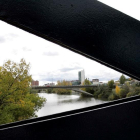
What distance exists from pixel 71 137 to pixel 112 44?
0.39 feet

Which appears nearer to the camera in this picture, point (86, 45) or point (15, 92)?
point (86, 45)

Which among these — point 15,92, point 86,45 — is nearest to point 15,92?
point 15,92

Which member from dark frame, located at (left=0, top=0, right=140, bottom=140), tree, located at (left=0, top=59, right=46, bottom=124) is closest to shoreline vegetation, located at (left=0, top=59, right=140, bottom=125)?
tree, located at (left=0, top=59, right=46, bottom=124)

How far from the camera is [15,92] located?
4.04 metres

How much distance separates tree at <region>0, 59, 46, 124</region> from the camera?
3936 mm

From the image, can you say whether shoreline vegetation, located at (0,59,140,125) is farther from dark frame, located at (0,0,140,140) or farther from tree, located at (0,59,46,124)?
dark frame, located at (0,0,140,140)

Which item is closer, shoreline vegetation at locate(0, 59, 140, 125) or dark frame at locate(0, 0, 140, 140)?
dark frame at locate(0, 0, 140, 140)

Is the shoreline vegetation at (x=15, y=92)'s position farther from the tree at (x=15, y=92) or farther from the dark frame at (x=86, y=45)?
the dark frame at (x=86, y=45)

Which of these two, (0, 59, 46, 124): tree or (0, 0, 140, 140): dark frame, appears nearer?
(0, 0, 140, 140): dark frame

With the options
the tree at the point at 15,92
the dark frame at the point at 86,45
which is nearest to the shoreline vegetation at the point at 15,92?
the tree at the point at 15,92

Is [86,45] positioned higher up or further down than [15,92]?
higher up

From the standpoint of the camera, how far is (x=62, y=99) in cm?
230

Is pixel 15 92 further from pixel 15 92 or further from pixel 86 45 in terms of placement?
pixel 86 45

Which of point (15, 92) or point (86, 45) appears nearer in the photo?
point (86, 45)
